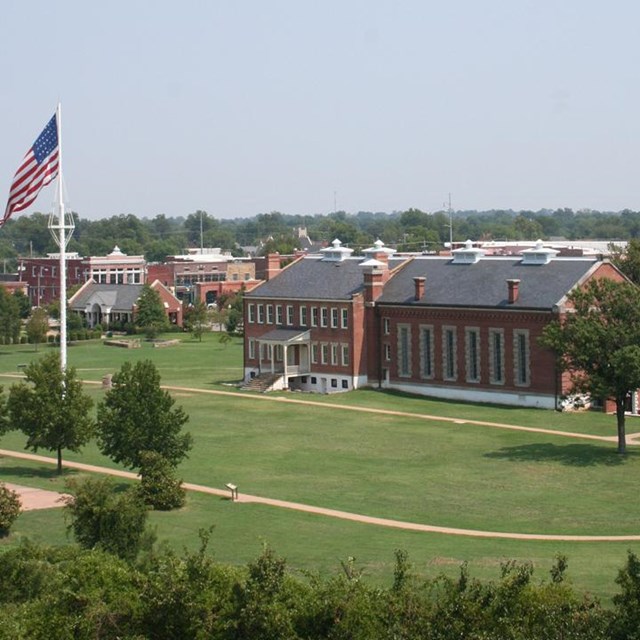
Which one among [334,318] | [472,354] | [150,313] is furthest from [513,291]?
[150,313]

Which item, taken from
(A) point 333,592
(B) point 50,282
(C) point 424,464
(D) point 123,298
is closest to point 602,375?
(C) point 424,464

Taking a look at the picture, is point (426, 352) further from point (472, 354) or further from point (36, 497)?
point (36, 497)

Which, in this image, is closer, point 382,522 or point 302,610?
point 302,610

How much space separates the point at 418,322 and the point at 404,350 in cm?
238

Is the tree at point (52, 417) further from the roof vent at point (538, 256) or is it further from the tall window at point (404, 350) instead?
the roof vent at point (538, 256)

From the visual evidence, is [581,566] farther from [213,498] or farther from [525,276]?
[525,276]

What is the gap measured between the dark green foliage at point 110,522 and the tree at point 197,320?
90.0 m

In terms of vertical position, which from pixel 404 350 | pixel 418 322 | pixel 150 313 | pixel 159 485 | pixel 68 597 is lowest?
pixel 159 485

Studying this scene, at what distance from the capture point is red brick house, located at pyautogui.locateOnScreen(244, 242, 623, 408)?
251 ft

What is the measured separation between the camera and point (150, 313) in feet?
443

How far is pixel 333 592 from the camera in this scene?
1106 inches

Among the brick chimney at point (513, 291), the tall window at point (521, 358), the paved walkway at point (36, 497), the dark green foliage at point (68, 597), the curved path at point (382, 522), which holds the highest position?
the brick chimney at point (513, 291)

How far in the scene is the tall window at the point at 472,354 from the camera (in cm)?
7919

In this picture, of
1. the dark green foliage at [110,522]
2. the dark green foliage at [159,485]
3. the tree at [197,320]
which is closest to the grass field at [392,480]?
the dark green foliage at [159,485]
